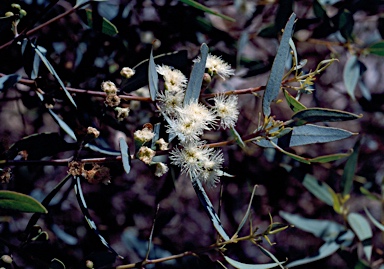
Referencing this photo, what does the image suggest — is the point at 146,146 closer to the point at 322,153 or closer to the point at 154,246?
the point at 154,246

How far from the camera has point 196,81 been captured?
1.20 m

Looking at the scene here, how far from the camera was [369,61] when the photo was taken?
293 centimetres

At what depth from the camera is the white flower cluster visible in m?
1.21

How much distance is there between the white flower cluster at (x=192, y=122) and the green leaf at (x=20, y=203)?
325 mm

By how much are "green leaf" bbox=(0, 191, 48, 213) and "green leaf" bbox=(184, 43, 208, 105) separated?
404 mm

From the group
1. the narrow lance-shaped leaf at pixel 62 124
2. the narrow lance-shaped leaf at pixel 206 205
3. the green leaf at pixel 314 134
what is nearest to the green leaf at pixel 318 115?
the green leaf at pixel 314 134

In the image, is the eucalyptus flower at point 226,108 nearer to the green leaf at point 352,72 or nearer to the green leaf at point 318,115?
the green leaf at point 318,115

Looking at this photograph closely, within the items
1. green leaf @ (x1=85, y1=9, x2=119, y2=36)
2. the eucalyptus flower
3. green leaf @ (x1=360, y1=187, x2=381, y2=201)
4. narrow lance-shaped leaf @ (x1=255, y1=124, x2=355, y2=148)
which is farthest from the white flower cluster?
green leaf @ (x1=360, y1=187, x2=381, y2=201)

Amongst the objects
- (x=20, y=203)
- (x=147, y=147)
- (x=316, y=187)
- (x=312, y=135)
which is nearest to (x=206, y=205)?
(x=147, y=147)

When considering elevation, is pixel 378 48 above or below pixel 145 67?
below

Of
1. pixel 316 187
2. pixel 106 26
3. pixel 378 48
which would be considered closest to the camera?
pixel 106 26

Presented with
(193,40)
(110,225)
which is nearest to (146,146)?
(193,40)

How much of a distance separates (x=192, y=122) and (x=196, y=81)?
0.32 feet

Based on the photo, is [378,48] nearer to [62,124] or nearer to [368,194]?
[368,194]
